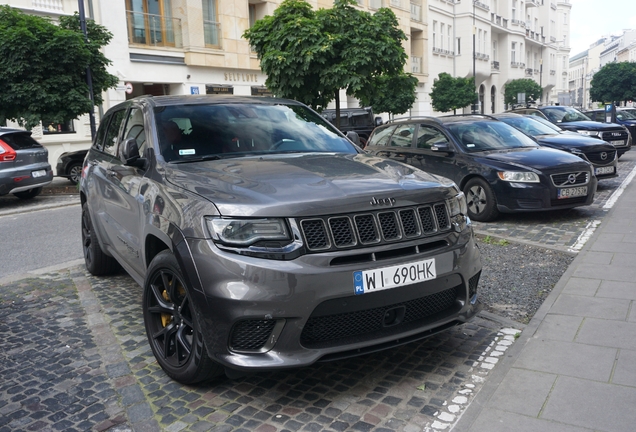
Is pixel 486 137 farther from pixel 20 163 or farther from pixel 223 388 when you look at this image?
pixel 20 163

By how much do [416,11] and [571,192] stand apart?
3809cm

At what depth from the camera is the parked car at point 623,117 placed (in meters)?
25.0

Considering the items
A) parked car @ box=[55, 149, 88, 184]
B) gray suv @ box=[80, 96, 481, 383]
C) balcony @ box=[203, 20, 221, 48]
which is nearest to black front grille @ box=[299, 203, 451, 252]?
gray suv @ box=[80, 96, 481, 383]

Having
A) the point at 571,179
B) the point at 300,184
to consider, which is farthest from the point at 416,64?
the point at 300,184

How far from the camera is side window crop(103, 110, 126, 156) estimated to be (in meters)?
5.50

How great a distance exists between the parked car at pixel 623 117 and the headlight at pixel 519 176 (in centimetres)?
1797

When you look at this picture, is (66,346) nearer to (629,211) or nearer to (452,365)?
(452,365)

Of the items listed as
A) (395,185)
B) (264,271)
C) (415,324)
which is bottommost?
(415,324)

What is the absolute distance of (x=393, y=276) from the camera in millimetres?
3285

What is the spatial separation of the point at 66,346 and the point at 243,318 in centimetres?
200

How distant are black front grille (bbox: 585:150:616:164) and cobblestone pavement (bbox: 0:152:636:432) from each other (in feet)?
26.8

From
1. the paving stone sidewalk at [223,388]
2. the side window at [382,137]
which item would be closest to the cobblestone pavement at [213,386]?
the paving stone sidewalk at [223,388]

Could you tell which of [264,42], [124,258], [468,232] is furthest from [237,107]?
[264,42]

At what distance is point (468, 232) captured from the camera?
387 centimetres
